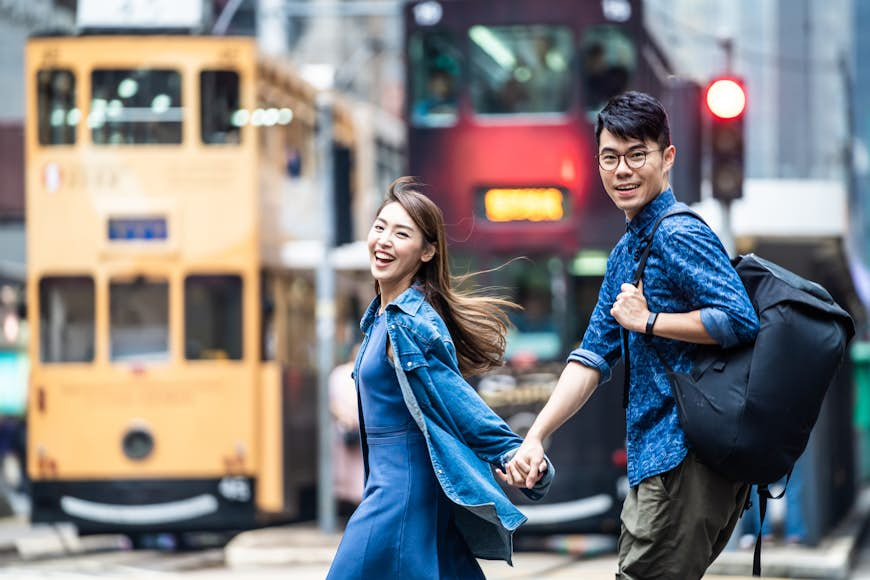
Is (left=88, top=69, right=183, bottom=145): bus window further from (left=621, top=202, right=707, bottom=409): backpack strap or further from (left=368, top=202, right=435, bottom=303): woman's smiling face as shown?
(left=621, top=202, right=707, bottom=409): backpack strap

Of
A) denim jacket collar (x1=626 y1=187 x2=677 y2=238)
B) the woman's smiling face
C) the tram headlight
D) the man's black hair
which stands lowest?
the tram headlight

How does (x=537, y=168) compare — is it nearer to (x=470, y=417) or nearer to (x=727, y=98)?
(x=727, y=98)

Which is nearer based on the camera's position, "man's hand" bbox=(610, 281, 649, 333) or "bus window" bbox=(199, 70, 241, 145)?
"man's hand" bbox=(610, 281, 649, 333)

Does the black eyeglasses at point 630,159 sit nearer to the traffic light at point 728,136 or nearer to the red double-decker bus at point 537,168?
the traffic light at point 728,136

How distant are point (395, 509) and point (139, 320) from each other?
37.2ft

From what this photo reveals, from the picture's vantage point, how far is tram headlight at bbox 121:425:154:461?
1526 cm

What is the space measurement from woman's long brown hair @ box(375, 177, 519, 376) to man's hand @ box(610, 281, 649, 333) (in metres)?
0.53

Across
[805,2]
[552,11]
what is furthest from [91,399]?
[805,2]

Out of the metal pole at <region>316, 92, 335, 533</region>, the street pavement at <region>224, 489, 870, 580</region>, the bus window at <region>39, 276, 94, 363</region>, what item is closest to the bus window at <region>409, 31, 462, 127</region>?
the metal pole at <region>316, 92, 335, 533</region>

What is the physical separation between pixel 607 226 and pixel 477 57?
72.8 inches

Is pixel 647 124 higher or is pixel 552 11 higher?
pixel 552 11

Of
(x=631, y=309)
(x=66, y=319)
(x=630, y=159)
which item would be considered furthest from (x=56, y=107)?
(x=631, y=309)

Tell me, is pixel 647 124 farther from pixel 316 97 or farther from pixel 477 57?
pixel 316 97

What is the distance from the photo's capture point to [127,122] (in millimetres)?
15633
